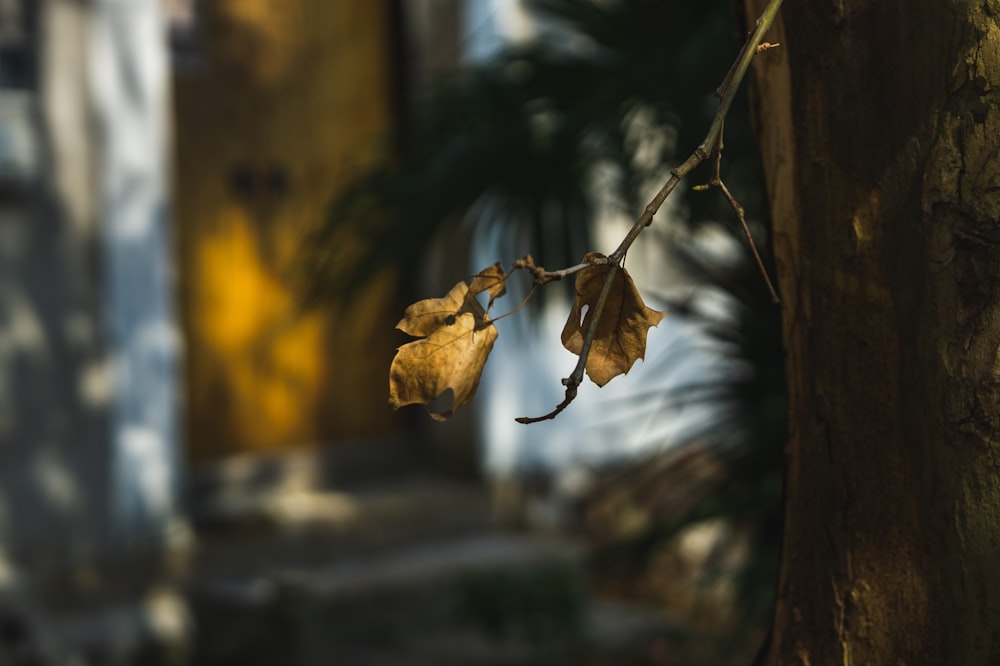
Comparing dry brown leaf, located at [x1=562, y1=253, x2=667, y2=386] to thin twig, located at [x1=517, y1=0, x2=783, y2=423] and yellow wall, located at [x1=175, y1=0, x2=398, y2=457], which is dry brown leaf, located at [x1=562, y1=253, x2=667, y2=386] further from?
yellow wall, located at [x1=175, y1=0, x2=398, y2=457]

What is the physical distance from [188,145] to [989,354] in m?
4.25

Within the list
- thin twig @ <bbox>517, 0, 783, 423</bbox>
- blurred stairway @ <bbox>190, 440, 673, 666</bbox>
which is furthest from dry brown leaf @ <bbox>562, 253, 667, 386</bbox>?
blurred stairway @ <bbox>190, 440, 673, 666</bbox>

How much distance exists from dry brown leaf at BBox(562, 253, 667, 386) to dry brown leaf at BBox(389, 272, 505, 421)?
8 cm

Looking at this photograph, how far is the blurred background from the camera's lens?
2.80 m

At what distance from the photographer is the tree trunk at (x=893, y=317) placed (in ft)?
3.41

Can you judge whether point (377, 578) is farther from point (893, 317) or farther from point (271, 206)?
point (893, 317)

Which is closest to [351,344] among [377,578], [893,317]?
[377,578]

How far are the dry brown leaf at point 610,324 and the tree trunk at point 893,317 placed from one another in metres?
0.25

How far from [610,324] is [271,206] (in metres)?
4.29

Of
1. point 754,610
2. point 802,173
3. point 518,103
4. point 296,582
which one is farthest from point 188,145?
point 802,173

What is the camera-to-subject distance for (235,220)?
5.01 m

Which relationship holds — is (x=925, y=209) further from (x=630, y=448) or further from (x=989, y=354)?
(x=630, y=448)

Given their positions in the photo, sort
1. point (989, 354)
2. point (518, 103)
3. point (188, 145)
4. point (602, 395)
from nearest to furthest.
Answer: point (989, 354) → point (518, 103) → point (188, 145) → point (602, 395)

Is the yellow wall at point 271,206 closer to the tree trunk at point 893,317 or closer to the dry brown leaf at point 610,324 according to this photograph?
the tree trunk at point 893,317
